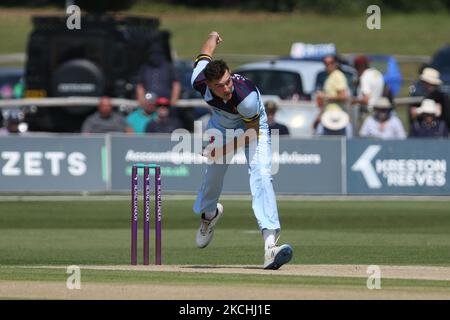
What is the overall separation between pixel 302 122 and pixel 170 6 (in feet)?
97.8

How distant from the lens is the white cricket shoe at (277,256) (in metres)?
12.9

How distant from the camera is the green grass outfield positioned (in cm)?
1245

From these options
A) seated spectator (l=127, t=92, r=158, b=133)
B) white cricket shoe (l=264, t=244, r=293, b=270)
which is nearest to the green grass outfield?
white cricket shoe (l=264, t=244, r=293, b=270)

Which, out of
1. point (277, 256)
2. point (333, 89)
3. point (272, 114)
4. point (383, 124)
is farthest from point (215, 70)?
point (333, 89)

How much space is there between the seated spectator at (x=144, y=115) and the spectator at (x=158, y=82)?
0.45 ft

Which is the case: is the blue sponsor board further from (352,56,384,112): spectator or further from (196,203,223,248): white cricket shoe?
(196,203,223,248): white cricket shoe

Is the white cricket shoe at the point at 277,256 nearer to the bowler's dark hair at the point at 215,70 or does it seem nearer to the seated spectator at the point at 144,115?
the bowler's dark hair at the point at 215,70

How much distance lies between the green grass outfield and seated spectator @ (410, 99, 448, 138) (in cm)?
152

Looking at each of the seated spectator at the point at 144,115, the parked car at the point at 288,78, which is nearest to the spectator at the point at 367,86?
the parked car at the point at 288,78

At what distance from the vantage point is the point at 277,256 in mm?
13031

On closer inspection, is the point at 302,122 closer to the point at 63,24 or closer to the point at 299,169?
the point at 299,169

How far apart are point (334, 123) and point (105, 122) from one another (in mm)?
3892

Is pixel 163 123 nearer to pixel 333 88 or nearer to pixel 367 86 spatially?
pixel 333 88

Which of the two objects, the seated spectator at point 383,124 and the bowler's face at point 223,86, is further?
the seated spectator at point 383,124
